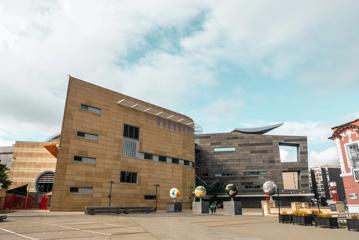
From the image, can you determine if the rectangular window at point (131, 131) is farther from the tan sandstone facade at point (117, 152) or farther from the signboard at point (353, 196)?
the signboard at point (353, 196)

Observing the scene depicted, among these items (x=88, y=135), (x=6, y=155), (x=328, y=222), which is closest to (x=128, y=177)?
(x=88, y=135)

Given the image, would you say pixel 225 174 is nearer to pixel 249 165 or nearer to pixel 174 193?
pixel 249 165

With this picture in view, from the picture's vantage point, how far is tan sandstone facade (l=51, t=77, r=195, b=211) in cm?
4028

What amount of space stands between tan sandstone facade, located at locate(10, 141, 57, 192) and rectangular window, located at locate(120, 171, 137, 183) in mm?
24873

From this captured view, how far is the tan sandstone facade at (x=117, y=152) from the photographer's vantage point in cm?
4028

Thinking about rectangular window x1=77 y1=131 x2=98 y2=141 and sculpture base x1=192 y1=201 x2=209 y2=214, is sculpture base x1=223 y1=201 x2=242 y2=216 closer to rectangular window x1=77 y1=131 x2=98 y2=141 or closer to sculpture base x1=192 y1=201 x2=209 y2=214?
sculpture base x1=192 y1=201 x2=209 y2=214

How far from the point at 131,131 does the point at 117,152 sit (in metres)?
5.55

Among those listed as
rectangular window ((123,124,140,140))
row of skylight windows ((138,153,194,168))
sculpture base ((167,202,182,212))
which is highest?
rectangular window ((123,124,140,140))

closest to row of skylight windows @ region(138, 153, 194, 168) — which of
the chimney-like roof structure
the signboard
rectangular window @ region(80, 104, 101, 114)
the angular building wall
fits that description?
rectangular window @ region(80, 104, 101, 114)

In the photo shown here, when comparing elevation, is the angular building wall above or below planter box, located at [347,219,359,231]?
above

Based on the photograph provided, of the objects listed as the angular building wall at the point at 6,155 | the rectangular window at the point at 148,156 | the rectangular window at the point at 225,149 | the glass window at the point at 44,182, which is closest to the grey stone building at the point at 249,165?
the rectangular window at the point at 225,149

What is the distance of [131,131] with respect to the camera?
50281 millimetres

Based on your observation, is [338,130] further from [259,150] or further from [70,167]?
[259,150]

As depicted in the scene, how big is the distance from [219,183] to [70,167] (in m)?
54.9
